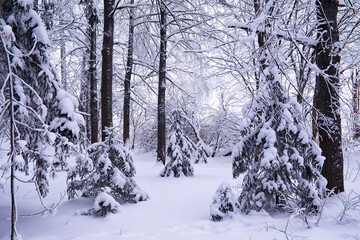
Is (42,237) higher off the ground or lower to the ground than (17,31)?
lower

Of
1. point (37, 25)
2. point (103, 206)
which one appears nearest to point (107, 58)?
point (37, 25)

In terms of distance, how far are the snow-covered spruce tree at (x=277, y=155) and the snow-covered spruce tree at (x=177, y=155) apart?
4.62m

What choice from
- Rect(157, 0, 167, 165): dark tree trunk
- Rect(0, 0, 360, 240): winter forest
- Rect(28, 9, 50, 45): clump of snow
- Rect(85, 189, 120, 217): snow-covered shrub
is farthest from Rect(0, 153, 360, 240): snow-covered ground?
Rect(157, 0, 167, 165): dark tree trunk

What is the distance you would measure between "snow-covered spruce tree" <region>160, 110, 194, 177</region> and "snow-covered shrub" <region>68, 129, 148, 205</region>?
11.7 ft

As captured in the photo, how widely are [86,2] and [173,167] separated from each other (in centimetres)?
601

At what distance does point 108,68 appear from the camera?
22.6 ft

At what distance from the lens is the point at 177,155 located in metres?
9.39

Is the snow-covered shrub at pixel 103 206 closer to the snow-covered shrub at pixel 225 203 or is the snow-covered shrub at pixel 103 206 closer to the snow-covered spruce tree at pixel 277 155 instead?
the snow-covered shrub at pixel 225 203

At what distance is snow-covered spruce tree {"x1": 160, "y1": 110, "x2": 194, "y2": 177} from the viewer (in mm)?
9281

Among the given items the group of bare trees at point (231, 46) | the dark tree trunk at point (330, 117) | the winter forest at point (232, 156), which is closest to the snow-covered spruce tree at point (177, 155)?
the group of bare trees at point (231, 46)

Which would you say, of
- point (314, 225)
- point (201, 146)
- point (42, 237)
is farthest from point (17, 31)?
point (201, 146)

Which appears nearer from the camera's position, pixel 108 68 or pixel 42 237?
pixel 42 237

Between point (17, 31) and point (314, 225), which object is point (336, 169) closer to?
point (314, 225)

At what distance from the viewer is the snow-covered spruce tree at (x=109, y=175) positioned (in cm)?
512
